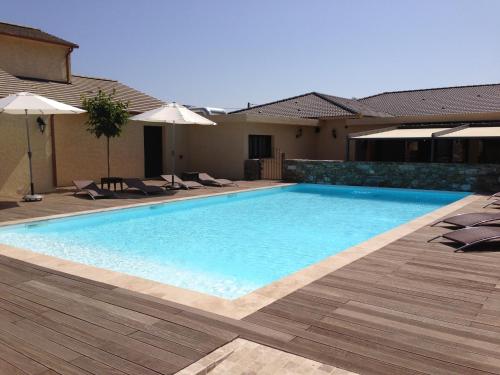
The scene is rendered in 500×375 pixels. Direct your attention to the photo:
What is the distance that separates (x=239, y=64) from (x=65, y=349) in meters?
34.8

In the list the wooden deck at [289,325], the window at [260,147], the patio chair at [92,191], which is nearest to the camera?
the wooden deck at [289,325]

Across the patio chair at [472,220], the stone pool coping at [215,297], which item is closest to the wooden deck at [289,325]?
the stone pool coping at [215,297]

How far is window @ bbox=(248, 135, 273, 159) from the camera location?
27.8 metres

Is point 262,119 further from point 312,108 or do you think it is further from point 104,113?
point 104,113

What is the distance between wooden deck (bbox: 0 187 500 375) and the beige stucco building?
515 inches

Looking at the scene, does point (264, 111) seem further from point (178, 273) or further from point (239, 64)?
point (178, 273)

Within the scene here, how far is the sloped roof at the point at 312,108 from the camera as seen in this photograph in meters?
31.1

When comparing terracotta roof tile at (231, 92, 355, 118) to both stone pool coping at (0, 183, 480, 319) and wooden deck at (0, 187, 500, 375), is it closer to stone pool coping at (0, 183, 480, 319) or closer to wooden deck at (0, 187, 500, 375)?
stone pool coping at (0, 183, 480, 319)

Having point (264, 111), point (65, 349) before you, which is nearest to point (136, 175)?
point (264, 111)

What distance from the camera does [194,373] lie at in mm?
4086

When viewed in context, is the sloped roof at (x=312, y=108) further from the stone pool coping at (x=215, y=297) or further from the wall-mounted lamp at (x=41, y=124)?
the stone pool coping at (x=215, y=297)

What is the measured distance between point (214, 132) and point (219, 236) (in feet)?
49.5

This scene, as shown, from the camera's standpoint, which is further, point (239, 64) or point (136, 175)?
point (239, 64)

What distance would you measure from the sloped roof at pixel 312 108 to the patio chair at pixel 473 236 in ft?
69.3
